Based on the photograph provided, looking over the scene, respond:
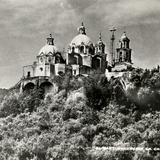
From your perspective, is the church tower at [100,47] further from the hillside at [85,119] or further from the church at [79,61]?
the hillside at [85,119]

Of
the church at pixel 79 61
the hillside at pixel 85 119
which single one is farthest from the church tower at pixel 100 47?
the hillside at pixel 85 119

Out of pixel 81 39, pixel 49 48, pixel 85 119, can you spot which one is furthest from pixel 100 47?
pixel 85 119

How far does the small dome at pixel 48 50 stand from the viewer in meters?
40.6

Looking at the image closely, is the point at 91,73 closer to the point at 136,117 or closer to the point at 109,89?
the point at 109,89

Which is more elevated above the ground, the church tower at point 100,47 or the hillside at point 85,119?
the church tower at point 100,47

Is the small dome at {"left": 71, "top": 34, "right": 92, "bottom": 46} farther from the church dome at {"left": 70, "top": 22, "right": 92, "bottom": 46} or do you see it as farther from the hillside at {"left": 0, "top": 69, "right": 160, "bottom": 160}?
the hillside at {"left": 0, "top": 69, "right": 160, "bottom": 160}

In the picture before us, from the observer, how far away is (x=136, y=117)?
31.4 meters

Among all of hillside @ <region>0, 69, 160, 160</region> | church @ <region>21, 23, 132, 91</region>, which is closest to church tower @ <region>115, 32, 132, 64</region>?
church @ <region>21, 23, 132, 91</region>

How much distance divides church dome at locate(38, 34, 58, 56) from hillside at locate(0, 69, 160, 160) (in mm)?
5045

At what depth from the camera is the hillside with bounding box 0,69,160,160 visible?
2653 centimetres

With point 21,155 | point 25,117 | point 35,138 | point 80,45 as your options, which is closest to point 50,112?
point 25,117

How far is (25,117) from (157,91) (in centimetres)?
838

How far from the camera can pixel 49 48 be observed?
41094 mm

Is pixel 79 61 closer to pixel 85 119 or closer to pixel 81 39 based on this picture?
pixel 81 39
